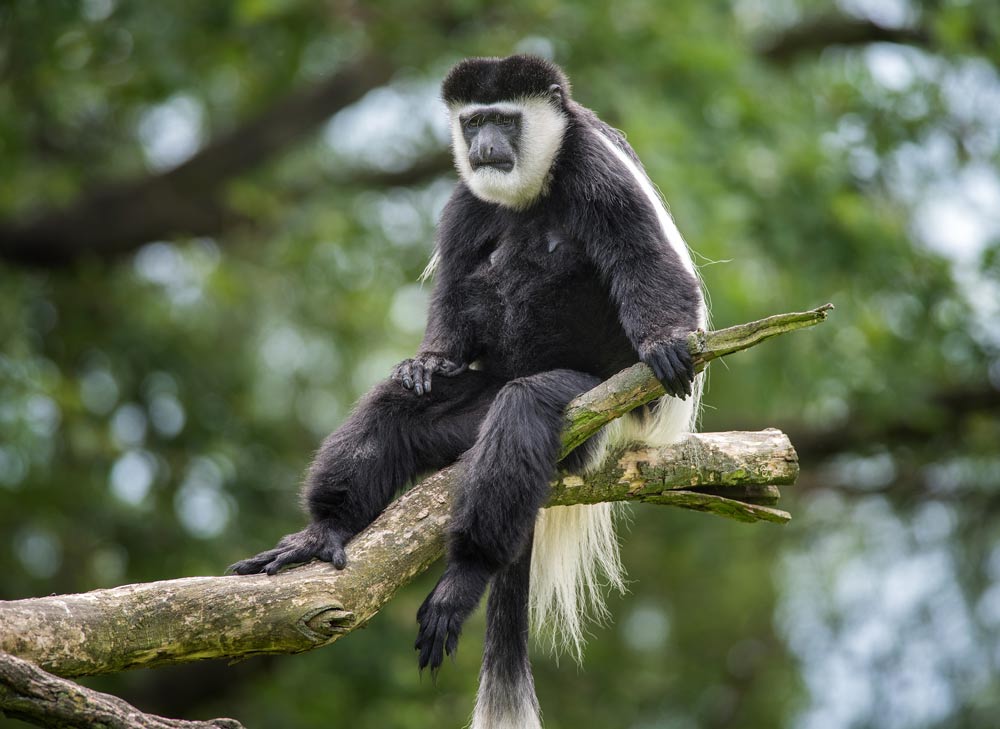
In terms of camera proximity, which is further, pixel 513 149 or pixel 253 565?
pixel 513 149

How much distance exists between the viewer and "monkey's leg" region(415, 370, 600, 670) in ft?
9.08

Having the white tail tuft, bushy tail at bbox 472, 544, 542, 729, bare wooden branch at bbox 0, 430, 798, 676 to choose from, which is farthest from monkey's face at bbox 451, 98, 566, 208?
the white tail tuft

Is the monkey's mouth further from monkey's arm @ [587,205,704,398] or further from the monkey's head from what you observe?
monkey's arm @ [587,205,704,398]

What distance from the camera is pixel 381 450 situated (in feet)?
10.2

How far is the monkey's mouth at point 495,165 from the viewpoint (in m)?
3.34

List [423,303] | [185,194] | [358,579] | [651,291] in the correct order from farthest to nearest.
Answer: [423,303] → [185,194] → [651,291] → [358,579]

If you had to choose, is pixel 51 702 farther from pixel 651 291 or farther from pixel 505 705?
pixel 651 291

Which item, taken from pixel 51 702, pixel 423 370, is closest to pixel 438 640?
pixel 423 370

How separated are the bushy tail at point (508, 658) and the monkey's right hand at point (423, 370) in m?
0.59

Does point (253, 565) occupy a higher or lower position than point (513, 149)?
lower

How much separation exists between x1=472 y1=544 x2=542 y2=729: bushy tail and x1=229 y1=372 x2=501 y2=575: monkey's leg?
1.51 feet

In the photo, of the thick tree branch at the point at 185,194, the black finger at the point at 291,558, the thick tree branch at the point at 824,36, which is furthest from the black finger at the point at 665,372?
the thick tree branch at the point at 824,36

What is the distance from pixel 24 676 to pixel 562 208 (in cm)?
196

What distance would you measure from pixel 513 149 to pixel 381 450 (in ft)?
3.16
